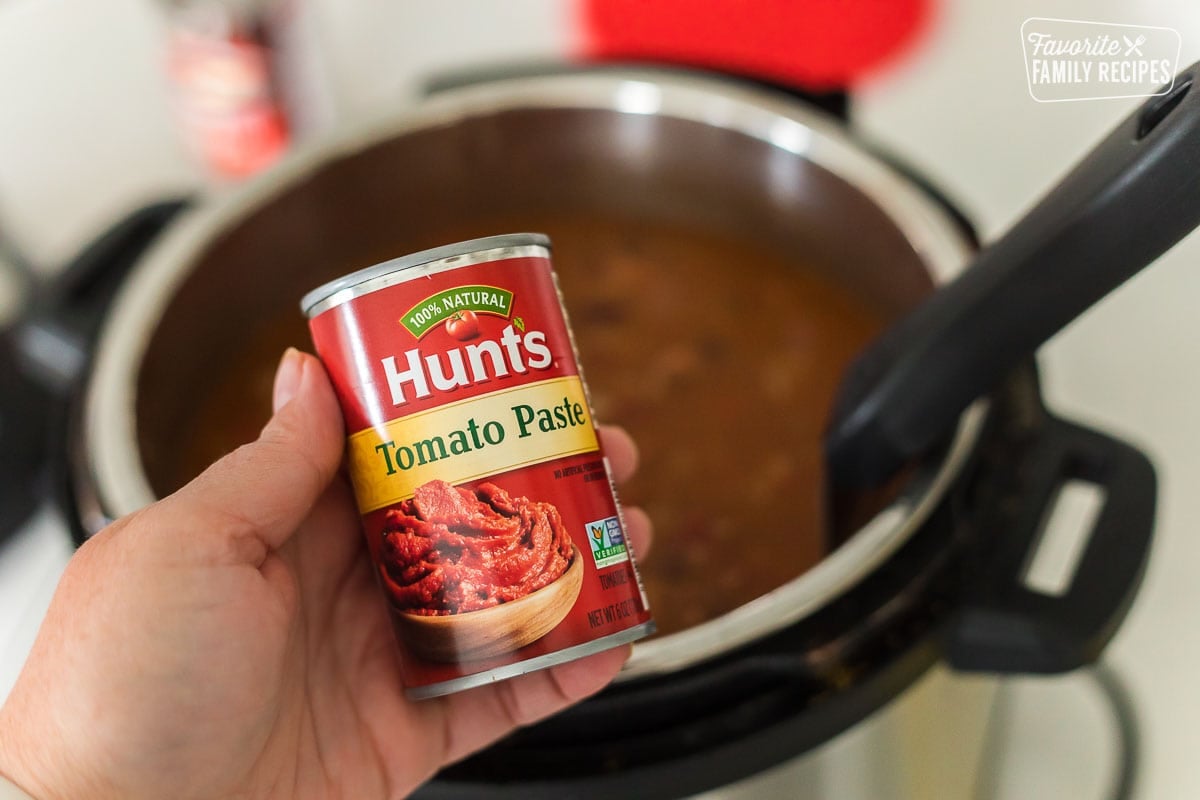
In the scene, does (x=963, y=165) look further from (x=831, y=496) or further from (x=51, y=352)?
(x=51, y=352)

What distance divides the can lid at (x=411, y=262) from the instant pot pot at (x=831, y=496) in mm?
232

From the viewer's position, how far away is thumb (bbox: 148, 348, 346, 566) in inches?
17.9

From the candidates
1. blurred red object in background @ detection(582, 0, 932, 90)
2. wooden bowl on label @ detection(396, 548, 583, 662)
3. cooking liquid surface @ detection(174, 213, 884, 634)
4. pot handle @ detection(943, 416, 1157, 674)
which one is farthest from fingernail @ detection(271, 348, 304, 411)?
blurred red object in background @ detection(582, 0, 932, 90)

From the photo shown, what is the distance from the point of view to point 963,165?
0.91 metres

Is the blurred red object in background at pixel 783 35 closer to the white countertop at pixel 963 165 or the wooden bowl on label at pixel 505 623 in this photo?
the white countertop at pixel 963 165

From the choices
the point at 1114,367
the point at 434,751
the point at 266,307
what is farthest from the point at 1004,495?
the point at 266,307

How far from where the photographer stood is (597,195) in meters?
0.96

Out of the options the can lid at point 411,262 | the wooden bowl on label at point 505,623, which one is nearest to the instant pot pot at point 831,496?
the wooden bowl on label at point 505,623

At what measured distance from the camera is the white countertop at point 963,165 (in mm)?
623

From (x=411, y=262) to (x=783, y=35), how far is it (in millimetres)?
713

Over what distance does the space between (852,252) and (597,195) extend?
0.25 m

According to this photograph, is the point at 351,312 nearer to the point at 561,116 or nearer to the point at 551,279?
the point at 551,279

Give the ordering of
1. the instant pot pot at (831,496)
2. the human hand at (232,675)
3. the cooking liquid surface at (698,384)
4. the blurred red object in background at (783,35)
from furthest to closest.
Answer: the blurred red object in background at (783,35), the cooking liquid surface at (698,384), the instant pot pot at (831,496), the human hand at (232,675)

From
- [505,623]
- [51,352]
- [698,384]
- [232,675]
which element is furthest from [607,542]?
[51,352]
